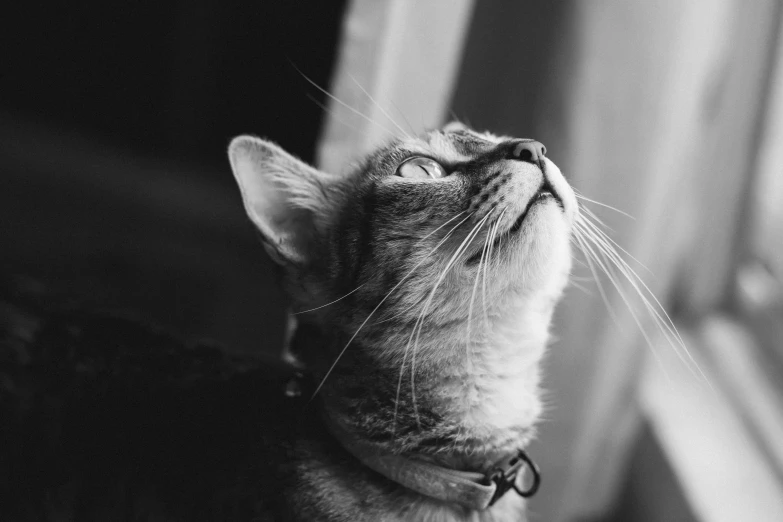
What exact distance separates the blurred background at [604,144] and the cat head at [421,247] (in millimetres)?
119

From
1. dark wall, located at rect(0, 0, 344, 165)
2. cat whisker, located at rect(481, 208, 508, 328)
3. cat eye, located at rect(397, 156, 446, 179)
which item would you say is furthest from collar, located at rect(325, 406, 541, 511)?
dark wall, located at rect(0, 0, 344, 165)

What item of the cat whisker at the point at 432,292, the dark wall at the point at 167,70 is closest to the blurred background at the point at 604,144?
the dark wall at the point at 167,70

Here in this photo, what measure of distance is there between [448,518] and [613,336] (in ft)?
1.55

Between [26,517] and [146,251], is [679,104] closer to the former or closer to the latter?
[26,517]

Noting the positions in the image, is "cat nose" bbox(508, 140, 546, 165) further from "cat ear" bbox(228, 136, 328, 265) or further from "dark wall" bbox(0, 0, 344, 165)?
"dark wall" bbox(0, 0, 344, 165)

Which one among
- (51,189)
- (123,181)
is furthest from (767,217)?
(51,189)

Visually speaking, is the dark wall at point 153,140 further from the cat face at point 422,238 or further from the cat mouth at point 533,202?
the cat mouth at point 533,202

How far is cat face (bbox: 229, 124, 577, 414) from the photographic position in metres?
0.66

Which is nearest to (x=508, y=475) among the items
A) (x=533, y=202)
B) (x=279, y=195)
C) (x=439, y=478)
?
(x=439, y=478)

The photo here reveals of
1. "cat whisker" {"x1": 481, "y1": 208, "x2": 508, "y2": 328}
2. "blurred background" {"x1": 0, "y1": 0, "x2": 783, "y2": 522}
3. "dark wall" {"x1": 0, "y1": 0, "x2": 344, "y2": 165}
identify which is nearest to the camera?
"cat whisker" {"x1": 481, "y1": 208, "x2": 508, "y2": 328}

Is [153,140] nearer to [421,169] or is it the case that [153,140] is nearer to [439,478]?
[421,169]

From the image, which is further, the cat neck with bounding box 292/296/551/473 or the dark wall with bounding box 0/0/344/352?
the dark wall with bounding box 0/0/344/352

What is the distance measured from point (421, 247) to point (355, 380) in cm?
18

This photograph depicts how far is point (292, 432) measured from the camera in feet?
2.56
